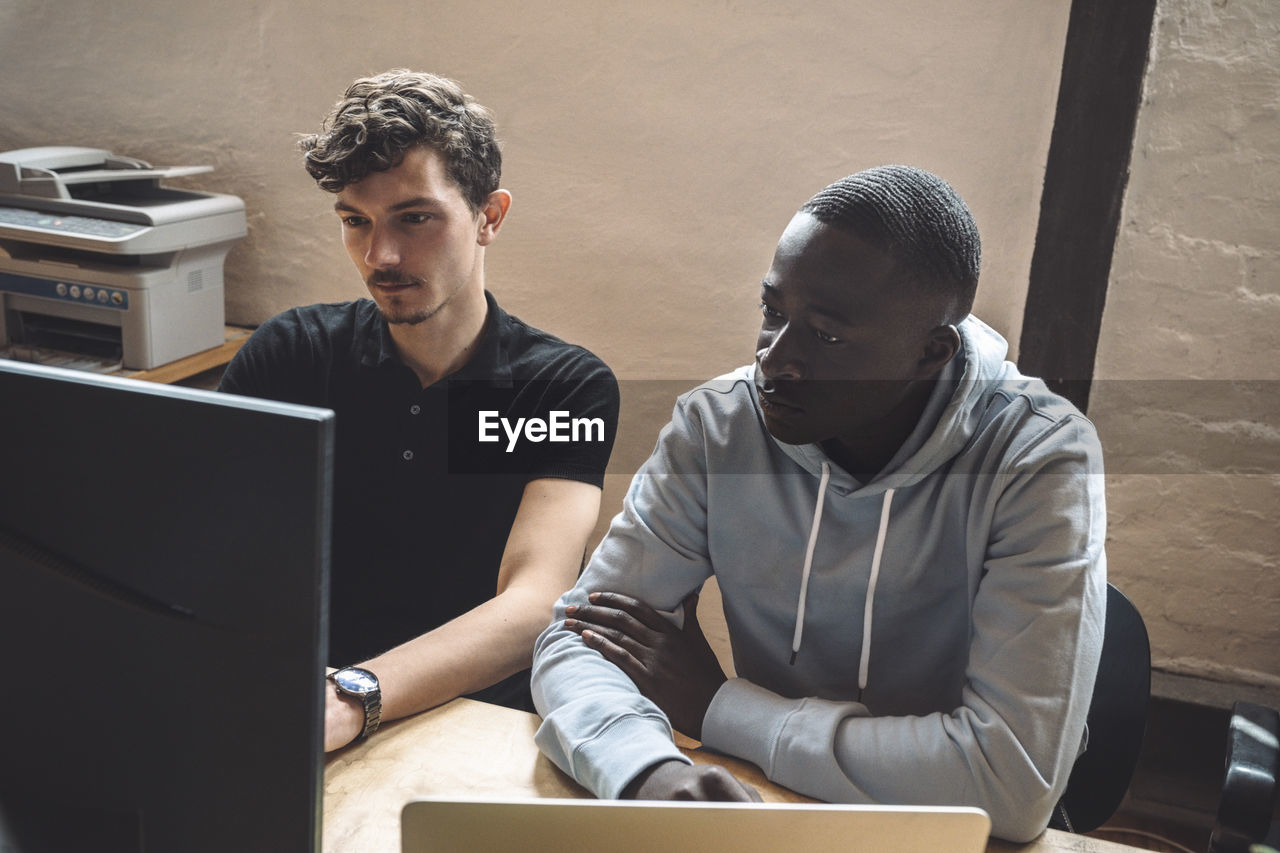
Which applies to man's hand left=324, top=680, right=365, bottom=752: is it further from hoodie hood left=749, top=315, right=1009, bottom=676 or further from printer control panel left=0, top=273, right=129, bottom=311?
printer control panel left=0, top=273, right=129, bottom=311

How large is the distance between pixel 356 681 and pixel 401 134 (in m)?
0.91

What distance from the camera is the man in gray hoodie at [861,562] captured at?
1079 millimetres

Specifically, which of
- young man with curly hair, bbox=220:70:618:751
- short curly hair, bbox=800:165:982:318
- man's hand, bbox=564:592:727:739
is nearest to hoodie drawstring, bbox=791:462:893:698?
man's hand, bbox=564:592:727:739

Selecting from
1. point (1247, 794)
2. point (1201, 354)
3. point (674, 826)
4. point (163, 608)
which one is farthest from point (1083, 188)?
point (163, 608)

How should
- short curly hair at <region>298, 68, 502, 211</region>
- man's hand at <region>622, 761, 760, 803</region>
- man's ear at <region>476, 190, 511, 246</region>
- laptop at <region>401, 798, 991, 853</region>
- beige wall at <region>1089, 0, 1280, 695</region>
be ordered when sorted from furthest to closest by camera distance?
1. beige wall at <region>1089, 0, 1280, 695</region>
2. man's ear at <region>476, 190, 511, 246</region>
3. short curly hair at <region>298, 68, 502, 211</region>
4. man's hand at <region>622, 761, 760, 803</region>
5. laptop at <region>401, 798, 991, 853</region>

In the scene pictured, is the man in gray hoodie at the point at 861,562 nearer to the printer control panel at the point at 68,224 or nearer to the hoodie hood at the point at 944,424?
the hoodie hood at the point at 944,424

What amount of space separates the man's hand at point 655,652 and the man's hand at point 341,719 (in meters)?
0.27

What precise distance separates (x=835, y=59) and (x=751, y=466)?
1260 mm

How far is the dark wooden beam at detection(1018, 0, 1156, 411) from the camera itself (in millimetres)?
2043

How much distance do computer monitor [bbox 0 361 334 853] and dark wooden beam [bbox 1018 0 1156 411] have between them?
78.0 inches

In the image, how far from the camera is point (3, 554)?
1.96 ft

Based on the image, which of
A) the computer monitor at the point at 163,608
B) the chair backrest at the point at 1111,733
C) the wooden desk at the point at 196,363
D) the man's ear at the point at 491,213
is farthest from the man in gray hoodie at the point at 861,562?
the wooden desk at the point at 196,363

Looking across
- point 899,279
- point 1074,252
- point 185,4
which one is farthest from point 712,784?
point 185,4

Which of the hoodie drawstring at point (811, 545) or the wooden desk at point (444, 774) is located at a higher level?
the hoodie drawstring at point (811, 545)
